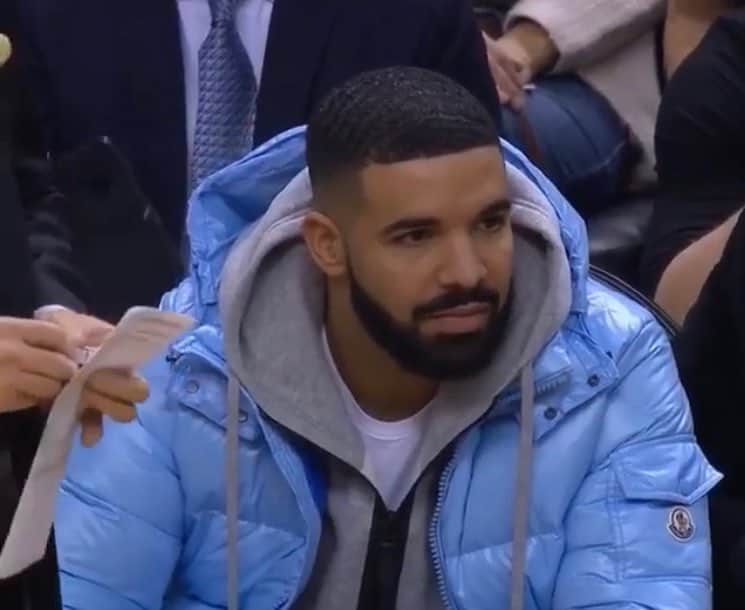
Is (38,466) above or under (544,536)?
above

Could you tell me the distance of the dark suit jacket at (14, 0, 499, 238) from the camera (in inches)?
85.8

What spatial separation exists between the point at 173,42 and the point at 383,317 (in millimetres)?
714

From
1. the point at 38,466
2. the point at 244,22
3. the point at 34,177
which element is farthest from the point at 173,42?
the point at 38,466

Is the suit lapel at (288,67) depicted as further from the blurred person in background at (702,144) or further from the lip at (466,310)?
the lip at (466,310)

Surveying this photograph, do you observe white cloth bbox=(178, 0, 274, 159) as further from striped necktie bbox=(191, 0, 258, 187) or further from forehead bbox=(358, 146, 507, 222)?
forehead bbox=(358, 146, 507, 222)

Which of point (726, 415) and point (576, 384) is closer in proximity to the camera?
point (576, 384)

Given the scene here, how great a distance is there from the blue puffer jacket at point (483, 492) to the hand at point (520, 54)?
3.01ft

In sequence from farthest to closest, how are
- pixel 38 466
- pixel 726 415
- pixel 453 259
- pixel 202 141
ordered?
pixel 202 141
pixel 726 415
pixel 453 259
pixel 38 466

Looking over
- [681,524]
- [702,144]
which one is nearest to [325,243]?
[681,524]

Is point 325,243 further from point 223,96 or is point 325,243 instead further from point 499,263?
point 223,96

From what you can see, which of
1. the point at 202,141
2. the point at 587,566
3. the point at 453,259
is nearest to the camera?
the point at 453,259

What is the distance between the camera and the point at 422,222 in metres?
1.56

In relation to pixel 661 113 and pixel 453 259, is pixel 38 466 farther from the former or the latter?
pixel 661 113

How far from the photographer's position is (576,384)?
1.68 meters
